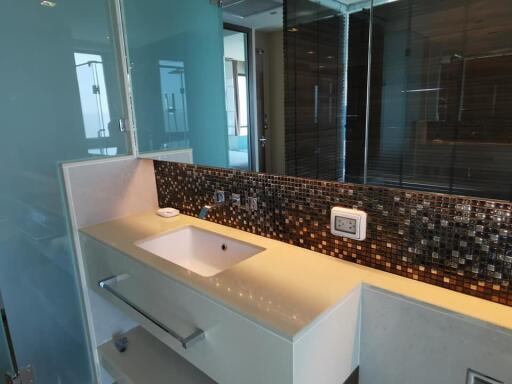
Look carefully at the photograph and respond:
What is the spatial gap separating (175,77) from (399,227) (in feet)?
4.34

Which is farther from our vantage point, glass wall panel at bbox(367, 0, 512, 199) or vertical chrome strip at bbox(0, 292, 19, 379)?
vertical chrome strip at bbox(0, 292, 19, 379)

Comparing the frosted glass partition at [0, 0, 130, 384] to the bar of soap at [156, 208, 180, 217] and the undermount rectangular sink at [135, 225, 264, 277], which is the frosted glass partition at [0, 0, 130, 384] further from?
the undermount rectangular sink at [135, 225, 264, 277]

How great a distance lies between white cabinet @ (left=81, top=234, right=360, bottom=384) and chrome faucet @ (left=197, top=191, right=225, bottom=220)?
1.47 ft

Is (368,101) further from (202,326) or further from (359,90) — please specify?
(202,326)

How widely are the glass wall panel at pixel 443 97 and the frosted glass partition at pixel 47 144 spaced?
4.34 ft

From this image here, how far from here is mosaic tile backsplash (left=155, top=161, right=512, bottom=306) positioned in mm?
899

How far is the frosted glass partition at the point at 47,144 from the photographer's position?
4.80 feet

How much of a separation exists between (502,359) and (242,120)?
1.16m

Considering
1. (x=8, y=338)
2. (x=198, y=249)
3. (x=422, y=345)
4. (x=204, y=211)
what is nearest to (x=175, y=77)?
(x=204, y=211)

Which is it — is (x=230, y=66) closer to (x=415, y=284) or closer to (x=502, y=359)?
(x=415, y=284)

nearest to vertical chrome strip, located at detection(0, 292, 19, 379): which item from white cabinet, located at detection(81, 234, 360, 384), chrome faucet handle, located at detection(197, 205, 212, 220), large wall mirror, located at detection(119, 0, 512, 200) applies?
white cabinet, located at detection(81, 234, 360, 384)

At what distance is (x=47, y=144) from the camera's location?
1.56 metres

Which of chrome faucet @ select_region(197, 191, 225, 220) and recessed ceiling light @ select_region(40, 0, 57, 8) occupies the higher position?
recessed ceiling light @ select_region(40, 0, 57, 8)

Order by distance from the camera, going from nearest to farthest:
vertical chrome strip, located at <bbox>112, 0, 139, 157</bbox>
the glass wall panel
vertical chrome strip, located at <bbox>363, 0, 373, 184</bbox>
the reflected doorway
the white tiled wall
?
the white tiled wall → the glass wall panel → vertical chrome strip, located at <bbox>363, 0, 373, 184</bbox> → the reflected doorway → vertical chrome strip, located at <bbox>112, 0, 139, 157</bbox>
